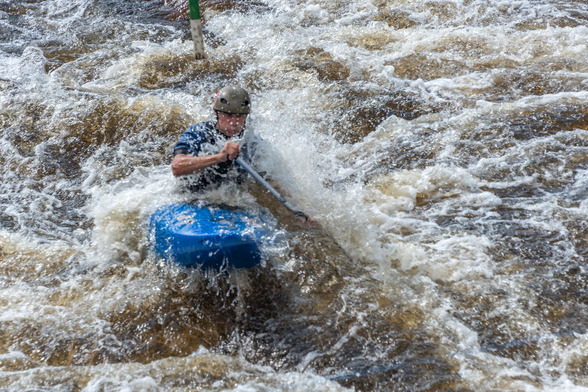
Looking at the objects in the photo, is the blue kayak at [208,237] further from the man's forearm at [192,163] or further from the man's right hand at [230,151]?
the man's right hand at [230,151]

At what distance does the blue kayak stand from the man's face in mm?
703

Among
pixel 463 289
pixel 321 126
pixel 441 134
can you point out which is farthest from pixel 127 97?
pixel 463 289

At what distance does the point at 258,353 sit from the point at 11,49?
8.07 meters

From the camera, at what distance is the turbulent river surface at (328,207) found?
320cm

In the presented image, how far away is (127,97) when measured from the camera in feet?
21.6

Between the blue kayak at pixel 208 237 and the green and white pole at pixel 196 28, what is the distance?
13.3 ft

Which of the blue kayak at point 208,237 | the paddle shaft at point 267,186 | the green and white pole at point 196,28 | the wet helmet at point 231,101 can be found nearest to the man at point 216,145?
the wet helmet at point 231,101

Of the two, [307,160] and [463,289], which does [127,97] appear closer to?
[307,160]

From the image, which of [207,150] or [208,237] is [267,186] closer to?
[207,150]

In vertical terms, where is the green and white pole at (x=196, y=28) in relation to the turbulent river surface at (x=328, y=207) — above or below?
above

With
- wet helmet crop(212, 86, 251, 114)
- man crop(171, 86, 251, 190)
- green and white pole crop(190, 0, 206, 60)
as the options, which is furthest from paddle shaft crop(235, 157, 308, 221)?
green and white pole crop(190, 0, 206, 60)

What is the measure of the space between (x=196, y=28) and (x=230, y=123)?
3.66m

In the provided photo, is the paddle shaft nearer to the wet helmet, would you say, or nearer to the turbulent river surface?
the turbulent river surface

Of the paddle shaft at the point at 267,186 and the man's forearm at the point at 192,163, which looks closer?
the man's forearm at the point at 192,163
